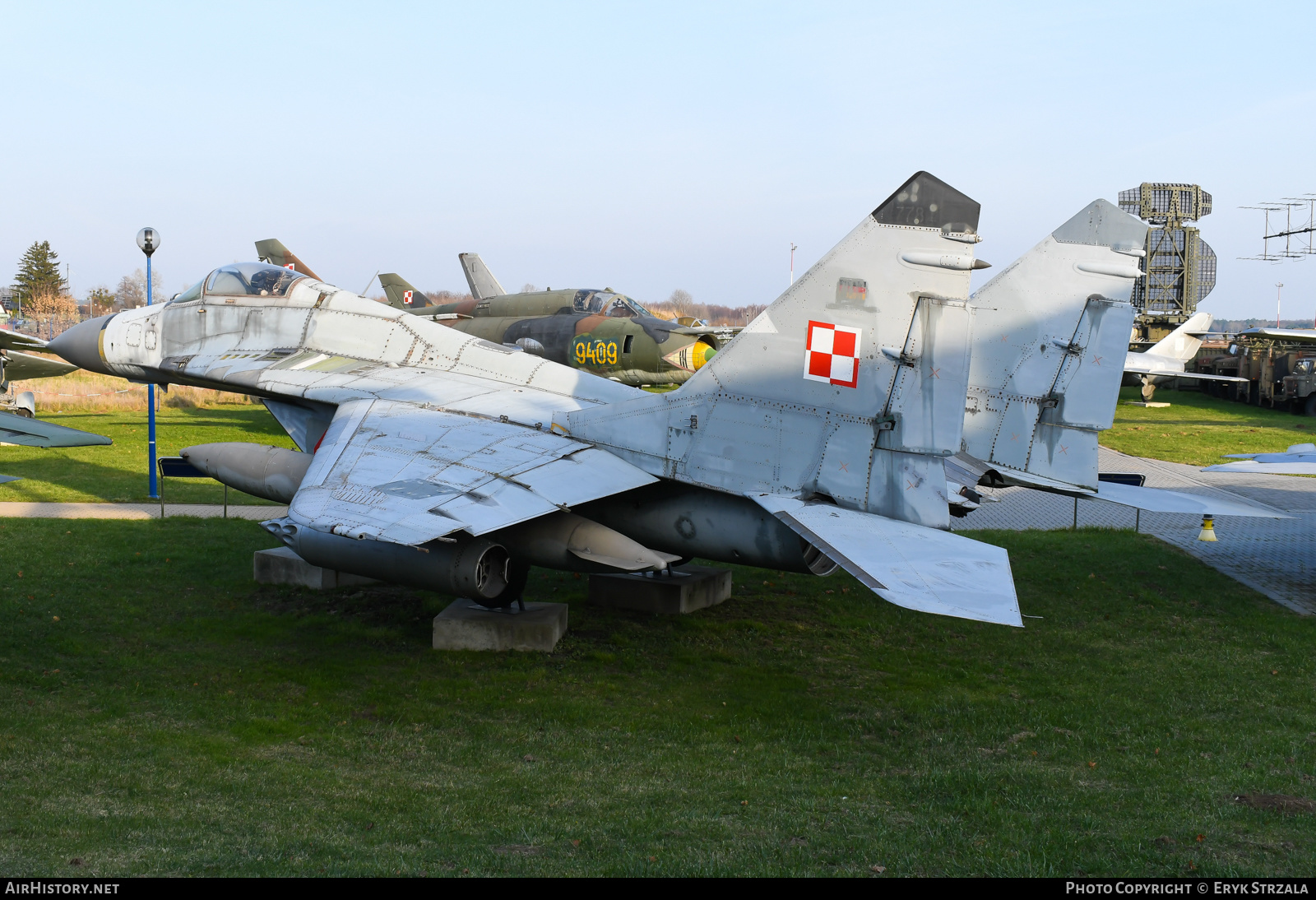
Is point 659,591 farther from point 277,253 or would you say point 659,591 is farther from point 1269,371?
point 1269,371

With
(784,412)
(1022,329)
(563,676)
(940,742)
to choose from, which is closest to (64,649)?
(563,676)

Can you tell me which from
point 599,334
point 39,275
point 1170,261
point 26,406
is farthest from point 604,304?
point 39,275

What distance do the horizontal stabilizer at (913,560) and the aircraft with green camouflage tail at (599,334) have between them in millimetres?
14718

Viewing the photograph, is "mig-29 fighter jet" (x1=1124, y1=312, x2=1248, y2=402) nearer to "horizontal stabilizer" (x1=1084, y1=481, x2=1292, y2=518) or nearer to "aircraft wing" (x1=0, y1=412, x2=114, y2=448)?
"horizontal stabilizer" (x1=1084, y1=481, x2=1292, y2=518)

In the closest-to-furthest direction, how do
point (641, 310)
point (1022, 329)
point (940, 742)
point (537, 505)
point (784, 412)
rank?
point (940, 742)
point (537, 505)
point (784, 412)
point (1022, 329)
point (641, 310)

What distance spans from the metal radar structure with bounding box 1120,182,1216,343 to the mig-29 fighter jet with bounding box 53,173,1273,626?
41.8 metres

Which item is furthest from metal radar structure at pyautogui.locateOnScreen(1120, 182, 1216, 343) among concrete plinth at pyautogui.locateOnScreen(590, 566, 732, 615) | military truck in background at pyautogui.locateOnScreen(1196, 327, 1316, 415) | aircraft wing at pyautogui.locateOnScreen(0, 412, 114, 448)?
aircraft wing at pyautogui.locateOnScreen(0, 412, 114, 448)

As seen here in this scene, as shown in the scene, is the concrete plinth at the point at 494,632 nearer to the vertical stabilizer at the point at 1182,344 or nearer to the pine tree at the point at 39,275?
the vertical stabilizer at the point at 1182,344

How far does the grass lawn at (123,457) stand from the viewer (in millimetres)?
17922

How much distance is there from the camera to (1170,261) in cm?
4906

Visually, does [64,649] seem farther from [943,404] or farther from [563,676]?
[943,404]

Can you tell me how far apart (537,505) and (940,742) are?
3853 millimetres

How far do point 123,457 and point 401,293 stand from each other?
12.7m

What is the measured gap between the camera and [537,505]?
832cm
